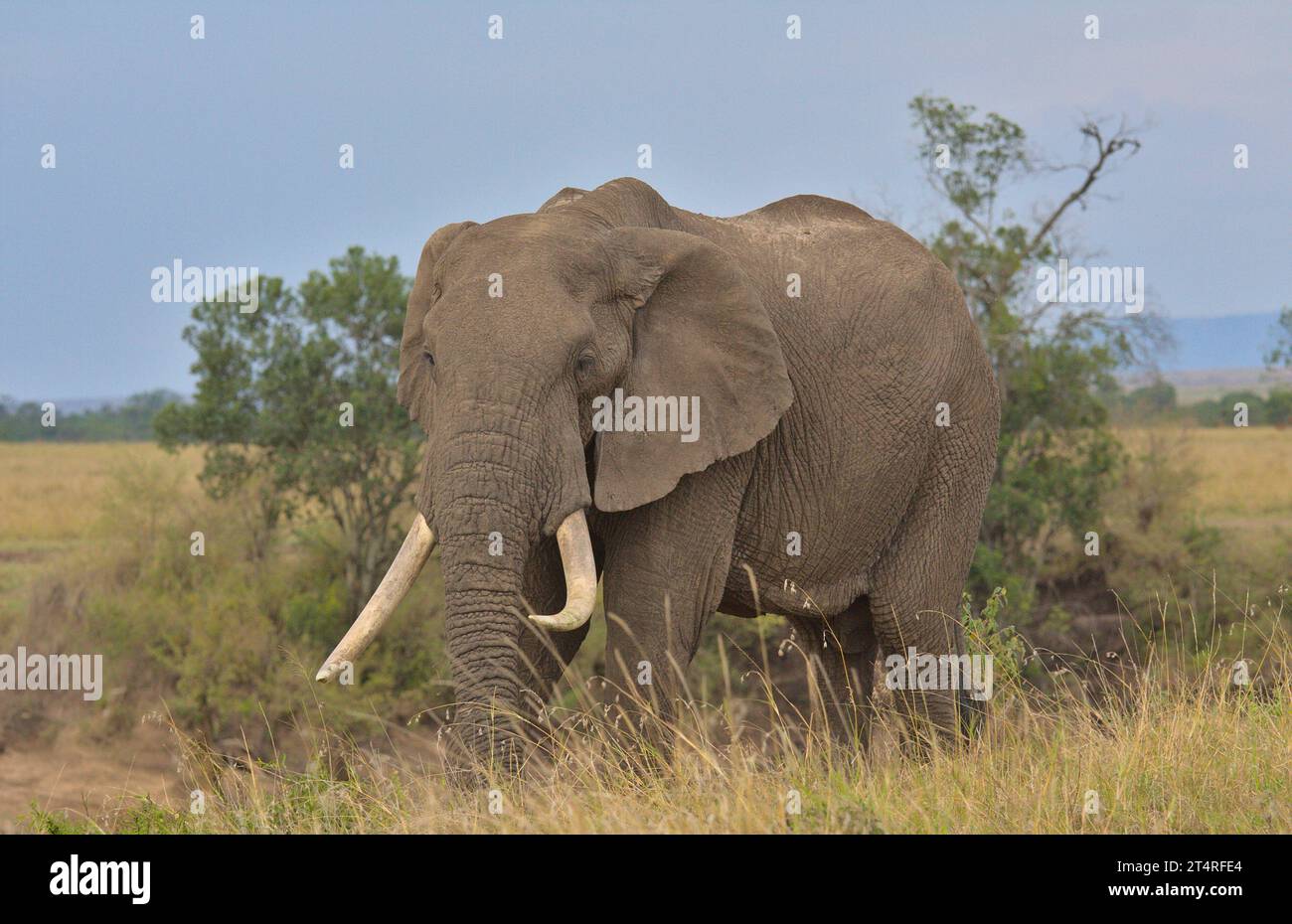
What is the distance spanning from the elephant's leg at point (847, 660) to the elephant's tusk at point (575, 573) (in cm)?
271

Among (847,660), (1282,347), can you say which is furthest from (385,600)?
(1282,347)

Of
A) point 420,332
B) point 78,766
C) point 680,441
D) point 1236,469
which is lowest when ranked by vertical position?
point 78,766

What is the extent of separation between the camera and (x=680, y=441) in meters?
8.04

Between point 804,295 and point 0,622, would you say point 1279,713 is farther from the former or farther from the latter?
point 0,622

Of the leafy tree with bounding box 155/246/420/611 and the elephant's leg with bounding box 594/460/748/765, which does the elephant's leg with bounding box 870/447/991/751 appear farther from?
the leafy tree with bounding box 155/246/420/611

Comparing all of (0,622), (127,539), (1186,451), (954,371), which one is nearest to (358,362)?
(127,539)

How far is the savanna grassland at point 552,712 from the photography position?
705 centimetres

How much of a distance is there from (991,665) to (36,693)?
25.9 metres

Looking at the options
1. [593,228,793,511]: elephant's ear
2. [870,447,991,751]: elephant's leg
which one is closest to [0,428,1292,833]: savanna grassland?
[870,447,991,751]: elephant's leg

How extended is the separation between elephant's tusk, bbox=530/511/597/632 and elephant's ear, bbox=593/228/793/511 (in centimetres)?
55

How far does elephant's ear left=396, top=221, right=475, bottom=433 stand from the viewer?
8.15 meters

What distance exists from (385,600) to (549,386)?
1267 mm

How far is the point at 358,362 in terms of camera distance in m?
34.2

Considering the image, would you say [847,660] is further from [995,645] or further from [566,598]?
[566,598]
